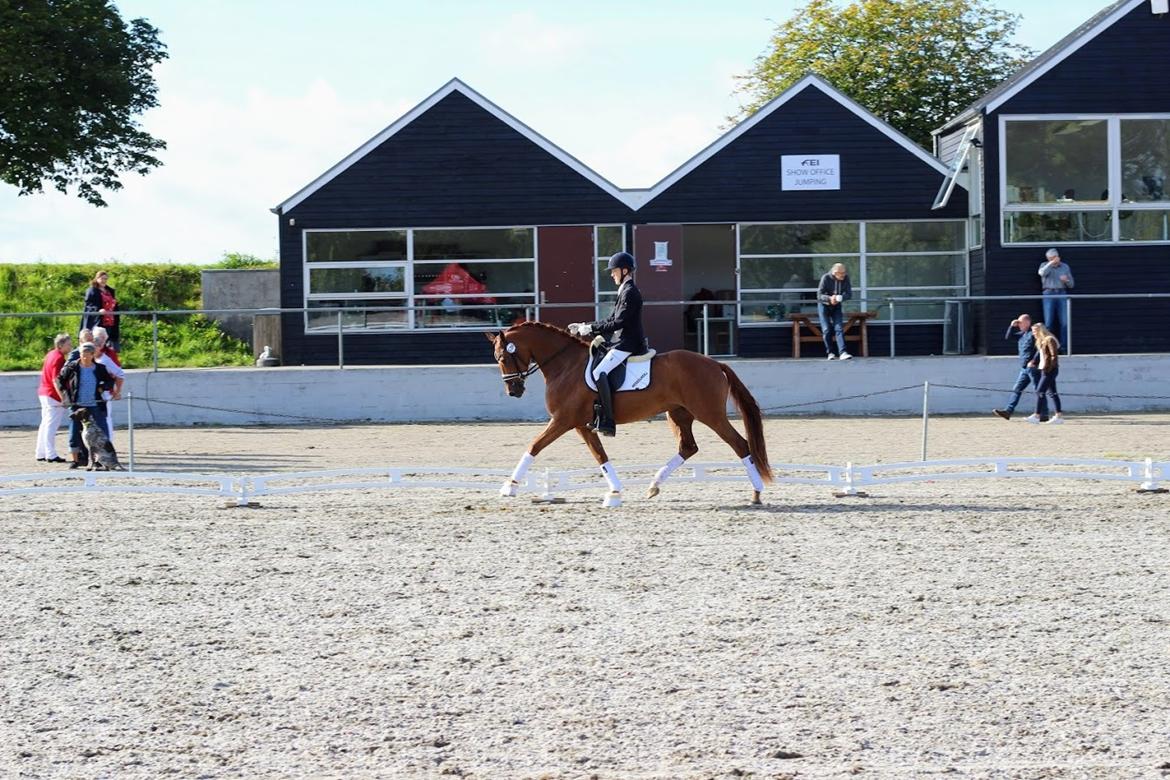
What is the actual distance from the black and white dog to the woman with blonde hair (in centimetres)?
1278

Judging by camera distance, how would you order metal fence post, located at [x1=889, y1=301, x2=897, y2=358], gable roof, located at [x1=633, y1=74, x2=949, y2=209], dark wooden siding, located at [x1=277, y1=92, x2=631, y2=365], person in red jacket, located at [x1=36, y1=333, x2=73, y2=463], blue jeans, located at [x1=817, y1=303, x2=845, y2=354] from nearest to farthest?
person in red jacket, located at [x1=36, y1=333, x2=73, y2=463], blue jeans, located at [x1=817, y1=303, x2=845, y2=354], metal fence post, located at [x1=889, y1=301, x2=897, y2=358], gable roof, located at [x1=633, y1=74, x2=949, y2=209], dark wooden siding, located at [x1=277, y1=92, x2=631, y2=365]

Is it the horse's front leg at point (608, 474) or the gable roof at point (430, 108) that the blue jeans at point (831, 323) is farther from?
the horse's front leg at point (608, 474)

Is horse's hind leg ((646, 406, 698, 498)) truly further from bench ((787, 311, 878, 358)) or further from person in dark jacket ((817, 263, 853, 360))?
bench ((787, 311, 878, 358))

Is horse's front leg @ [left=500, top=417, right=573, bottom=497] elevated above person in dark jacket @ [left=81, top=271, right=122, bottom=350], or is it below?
below

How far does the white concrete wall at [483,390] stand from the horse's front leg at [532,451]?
10.8 meters

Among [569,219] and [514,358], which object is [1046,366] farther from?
[514,358]

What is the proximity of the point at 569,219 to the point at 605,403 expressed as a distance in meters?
15.6

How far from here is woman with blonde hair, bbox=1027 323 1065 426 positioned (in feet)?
73.3

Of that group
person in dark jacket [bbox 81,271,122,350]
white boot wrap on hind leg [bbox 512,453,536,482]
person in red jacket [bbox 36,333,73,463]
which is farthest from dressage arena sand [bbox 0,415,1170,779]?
person in dark jacket [bbox 81,271,122,350]

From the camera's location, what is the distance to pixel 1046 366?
22500mm

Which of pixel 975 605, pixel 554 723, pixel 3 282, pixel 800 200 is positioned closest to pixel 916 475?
pixel 975 605

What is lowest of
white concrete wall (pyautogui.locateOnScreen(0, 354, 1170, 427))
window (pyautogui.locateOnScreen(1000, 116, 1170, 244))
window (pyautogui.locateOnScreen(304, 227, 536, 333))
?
white concrete wall (pyautogui.locateOnScreen(0, 354, 1170, 427))

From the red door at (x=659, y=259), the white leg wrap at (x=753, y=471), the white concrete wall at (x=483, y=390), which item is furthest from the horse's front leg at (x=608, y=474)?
the red door at (x=659, y=259)

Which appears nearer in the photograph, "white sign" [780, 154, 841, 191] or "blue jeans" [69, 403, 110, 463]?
"blue jeans" [69, 403, 110, 463]
